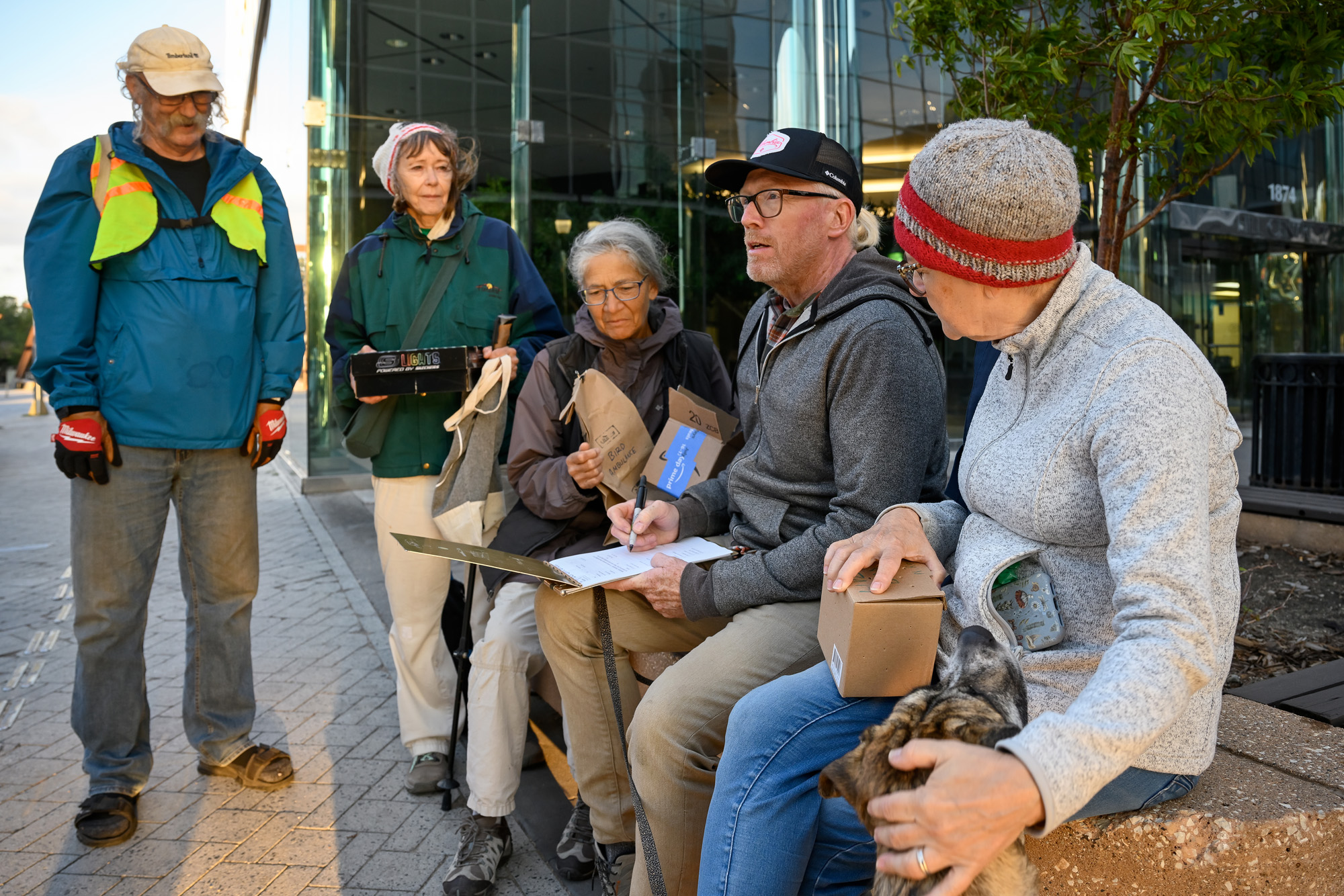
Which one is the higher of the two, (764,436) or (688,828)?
(764,436)

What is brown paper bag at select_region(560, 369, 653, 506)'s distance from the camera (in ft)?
10.4

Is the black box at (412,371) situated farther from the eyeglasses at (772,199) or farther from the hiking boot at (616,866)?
the hiking boot at (616,866)

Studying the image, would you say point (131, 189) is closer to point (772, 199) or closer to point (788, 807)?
point (772, 199)

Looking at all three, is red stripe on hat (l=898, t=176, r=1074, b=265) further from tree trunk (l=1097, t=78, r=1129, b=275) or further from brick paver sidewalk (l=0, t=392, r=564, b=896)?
tree trunk (l=1097, t=78, r=1129, b=275)

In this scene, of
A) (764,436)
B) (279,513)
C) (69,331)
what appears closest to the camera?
(764,436)

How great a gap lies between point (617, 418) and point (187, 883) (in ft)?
6.44

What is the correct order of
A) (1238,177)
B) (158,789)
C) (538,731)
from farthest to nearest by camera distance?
(1238,177), (538,731), (158,789)

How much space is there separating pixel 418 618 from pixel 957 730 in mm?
2695

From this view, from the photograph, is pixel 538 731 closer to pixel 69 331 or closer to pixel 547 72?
pixel 69 331

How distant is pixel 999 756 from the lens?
1.21 meters

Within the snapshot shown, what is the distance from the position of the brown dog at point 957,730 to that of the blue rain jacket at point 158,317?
8.97 feet

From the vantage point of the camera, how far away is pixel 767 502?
265 cm

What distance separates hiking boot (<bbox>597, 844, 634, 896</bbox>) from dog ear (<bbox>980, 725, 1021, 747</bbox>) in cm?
159

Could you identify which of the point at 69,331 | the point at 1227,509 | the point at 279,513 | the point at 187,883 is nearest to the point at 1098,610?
the point at 1227,509
